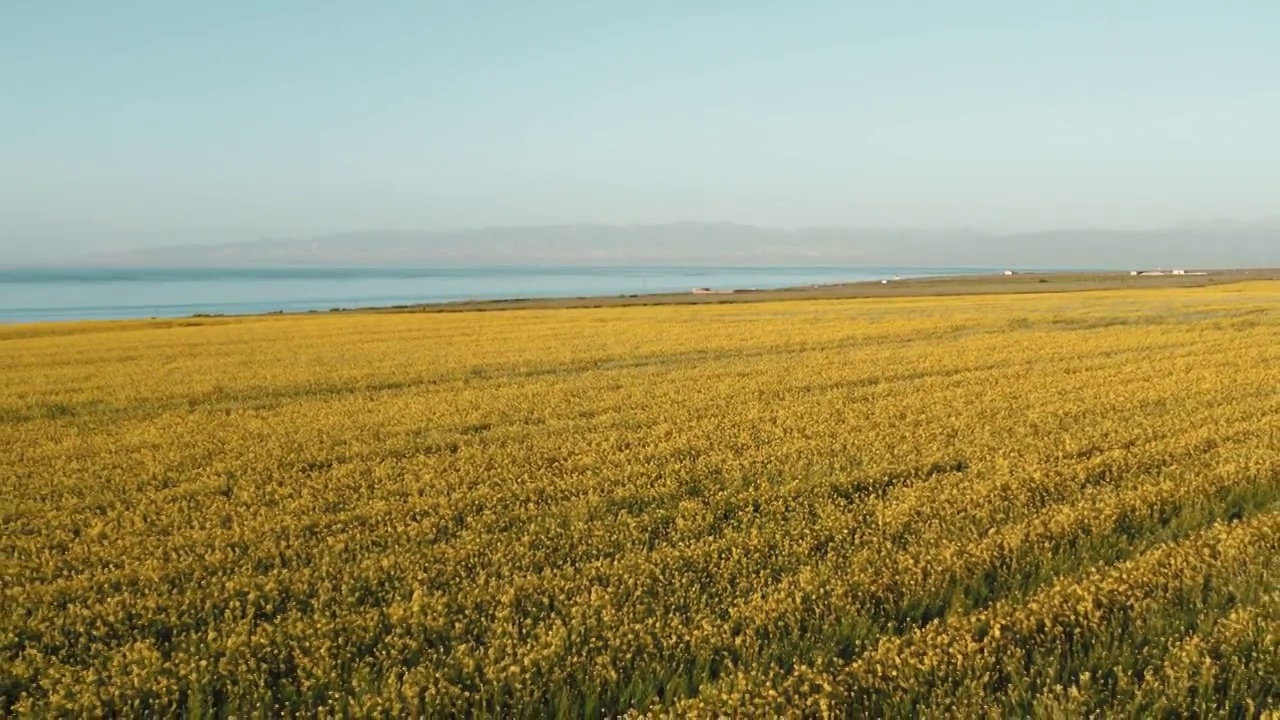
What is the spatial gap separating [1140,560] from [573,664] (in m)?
4.17

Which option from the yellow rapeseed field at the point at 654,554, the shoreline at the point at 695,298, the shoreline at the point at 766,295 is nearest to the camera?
the yellow rapeseed field at the point at 654,554

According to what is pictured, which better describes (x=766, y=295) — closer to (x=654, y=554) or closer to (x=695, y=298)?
(x=695, y=298)

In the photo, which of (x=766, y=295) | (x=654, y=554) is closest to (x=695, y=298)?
(x=766, y=295)

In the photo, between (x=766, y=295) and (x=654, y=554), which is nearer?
(x=654, y=554)

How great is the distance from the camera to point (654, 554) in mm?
6324

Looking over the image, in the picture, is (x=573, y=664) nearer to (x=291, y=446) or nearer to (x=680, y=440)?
(x=680, y=440)

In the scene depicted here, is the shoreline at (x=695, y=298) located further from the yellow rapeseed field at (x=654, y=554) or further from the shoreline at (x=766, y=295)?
the yellow rapeseed field at (x=654, y=554)

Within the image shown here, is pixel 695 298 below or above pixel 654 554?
above

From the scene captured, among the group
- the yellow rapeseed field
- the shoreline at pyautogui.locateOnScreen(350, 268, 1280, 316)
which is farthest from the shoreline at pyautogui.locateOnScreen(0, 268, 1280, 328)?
the yellow rapeseed field

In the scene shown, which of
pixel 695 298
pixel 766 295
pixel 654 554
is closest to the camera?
pixel 654 554

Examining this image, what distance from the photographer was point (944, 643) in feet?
15.8

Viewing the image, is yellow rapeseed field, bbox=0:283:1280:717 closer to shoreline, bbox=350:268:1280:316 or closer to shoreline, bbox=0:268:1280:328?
shoreline, bbox=0:268:1280:328

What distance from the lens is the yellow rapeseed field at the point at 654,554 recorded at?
15.0 ft

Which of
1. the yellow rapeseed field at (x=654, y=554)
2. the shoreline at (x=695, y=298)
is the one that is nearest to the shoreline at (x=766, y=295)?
the shoreline at (x=695, y=298)
